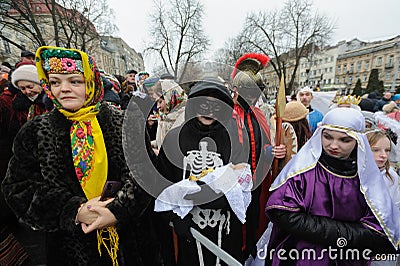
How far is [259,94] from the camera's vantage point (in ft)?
5.78

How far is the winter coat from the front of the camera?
4.32 feet

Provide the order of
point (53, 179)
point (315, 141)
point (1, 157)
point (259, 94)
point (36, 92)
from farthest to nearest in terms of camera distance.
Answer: point (1, 157) → point (36, 92) → point (259, 94) → point (315, 141) → point (53, 179)

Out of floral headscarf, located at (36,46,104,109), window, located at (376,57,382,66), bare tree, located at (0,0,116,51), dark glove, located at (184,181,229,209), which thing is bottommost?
dark glove, located at (184,181,229,209)

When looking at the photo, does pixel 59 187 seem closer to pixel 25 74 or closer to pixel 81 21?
pixel 25 74

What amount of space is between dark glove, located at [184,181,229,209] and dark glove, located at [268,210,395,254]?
0.50 m

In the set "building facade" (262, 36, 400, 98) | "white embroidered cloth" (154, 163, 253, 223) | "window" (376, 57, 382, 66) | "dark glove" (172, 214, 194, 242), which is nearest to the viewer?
"white embroidered cloth" (154, 163, 253, 223)

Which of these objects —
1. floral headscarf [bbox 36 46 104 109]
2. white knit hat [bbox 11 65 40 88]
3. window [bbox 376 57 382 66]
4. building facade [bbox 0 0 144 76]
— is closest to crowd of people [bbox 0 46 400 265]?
floral headscarf [bbox 36 46 104 109]

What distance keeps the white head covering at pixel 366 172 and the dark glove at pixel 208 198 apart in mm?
530

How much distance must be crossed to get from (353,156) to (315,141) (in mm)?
273

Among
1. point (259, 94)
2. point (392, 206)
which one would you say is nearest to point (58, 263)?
point (259, 94)

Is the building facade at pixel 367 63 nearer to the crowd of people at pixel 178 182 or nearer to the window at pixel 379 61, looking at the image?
the window at pixel 379 61

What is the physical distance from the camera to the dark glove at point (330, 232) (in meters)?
1.38

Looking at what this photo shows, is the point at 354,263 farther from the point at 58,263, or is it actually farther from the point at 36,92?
the point at 36,92

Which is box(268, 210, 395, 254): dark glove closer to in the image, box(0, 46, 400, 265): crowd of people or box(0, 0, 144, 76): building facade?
box(0, 46, 400, 265): crowd of people
